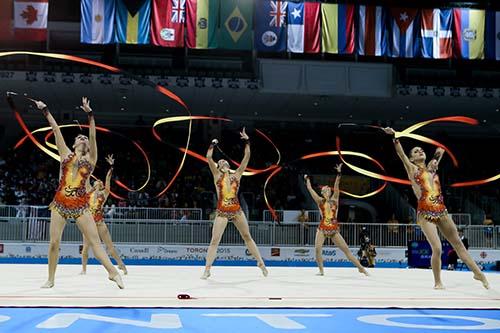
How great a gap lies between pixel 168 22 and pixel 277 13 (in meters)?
4.74

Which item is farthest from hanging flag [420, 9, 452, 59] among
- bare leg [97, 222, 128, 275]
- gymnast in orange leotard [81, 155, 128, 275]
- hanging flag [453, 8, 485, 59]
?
bare leg [97, 222, 128, 275]

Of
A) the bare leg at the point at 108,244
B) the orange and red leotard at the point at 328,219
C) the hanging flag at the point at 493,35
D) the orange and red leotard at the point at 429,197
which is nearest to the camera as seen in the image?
the orange and red leotard at the point at 429,197

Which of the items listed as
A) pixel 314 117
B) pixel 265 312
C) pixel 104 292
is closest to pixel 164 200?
pixel 314 117

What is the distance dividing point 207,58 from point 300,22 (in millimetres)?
6114

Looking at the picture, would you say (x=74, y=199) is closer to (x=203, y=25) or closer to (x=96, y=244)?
(x=96, y=244)

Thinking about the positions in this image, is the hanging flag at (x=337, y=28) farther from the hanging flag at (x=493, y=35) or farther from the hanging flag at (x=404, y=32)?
the hanging flag at (x=493, y=35)

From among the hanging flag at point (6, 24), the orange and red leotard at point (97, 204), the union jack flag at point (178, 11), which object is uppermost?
the union jack flag at point (178, 11)

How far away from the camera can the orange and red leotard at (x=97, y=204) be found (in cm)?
1213

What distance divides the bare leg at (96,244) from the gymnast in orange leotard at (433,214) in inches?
181

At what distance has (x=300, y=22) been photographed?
27.0 m

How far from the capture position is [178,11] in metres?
26.5

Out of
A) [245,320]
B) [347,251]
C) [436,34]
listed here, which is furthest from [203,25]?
[245,320]

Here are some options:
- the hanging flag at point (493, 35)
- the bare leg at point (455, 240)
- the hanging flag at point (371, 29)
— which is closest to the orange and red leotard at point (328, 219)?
the bare leg at point (455, 240)

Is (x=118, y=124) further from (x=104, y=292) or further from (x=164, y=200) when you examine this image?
(x=104, y=292)
